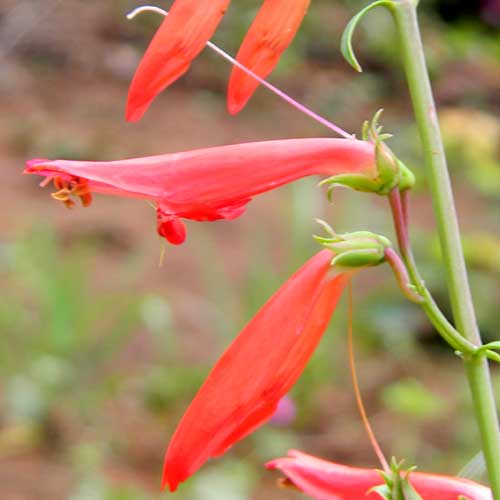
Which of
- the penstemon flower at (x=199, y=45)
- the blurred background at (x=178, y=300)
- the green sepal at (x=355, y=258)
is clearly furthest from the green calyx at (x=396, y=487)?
the blurred background at (x=178, y=300)

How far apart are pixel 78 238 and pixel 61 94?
2.17 meters

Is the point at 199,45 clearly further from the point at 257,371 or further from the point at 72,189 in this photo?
the point at 257,371

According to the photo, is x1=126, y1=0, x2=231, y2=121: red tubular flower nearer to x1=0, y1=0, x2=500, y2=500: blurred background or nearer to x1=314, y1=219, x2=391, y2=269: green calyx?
x1=314, y1=219, x2=391, y2=269: green calyx

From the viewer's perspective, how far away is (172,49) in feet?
2.73

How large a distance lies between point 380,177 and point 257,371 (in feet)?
0.59

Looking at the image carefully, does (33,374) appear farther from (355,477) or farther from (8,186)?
(355,477)

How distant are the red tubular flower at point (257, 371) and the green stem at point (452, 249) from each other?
0.10m

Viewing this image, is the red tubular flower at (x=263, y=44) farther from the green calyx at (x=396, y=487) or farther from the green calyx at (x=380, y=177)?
the green calyx at (x=396, y=487)

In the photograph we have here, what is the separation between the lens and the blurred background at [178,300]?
3205 mm

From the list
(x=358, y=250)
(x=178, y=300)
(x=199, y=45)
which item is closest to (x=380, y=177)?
(x=358, y=250)

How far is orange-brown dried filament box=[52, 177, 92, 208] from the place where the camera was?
0.85 meters

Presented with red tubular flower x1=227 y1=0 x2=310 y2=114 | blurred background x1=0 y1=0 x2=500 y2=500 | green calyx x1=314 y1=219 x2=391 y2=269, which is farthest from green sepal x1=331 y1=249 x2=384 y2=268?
blurred background x1=0 y1=0 x2=500 y2=500

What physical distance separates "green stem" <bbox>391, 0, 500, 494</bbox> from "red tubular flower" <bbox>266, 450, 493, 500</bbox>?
89 mm

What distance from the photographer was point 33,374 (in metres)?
3.28
